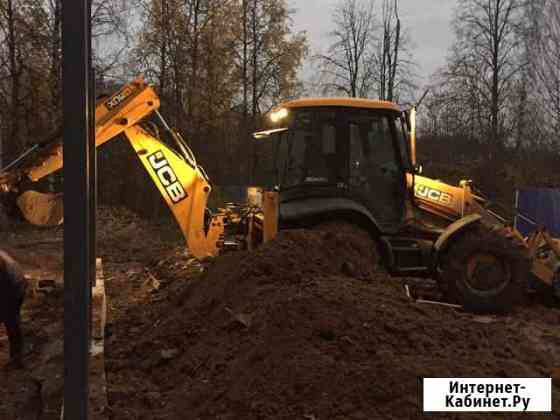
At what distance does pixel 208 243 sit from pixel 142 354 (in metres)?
3.04

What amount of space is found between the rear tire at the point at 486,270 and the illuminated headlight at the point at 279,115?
2.84 m

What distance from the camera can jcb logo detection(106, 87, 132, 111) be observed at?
7574 mm

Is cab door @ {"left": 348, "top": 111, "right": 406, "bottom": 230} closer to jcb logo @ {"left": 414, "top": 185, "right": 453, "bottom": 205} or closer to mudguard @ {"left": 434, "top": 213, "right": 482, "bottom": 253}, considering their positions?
jcb logo @ {"left": 414, "top": 185, "right": 453, "bottom": 205}

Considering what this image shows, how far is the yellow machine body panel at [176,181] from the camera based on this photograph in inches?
309

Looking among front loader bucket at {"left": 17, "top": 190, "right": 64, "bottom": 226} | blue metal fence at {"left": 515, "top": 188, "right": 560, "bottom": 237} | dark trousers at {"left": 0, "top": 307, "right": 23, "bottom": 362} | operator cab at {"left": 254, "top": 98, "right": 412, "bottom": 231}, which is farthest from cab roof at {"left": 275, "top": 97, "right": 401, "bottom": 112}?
blue metal fence at {"left": 515, "top": 188, "right": 560, "bottom": 237}

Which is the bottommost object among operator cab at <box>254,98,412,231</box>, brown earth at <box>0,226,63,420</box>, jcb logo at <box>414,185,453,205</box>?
brown earth at <box>0,226,63,420</box>

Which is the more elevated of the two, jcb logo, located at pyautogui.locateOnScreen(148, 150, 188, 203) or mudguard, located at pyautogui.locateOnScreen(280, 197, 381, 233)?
jcb logo, located at pyautogui.locateOnScreen(148, 150, 188, 203)

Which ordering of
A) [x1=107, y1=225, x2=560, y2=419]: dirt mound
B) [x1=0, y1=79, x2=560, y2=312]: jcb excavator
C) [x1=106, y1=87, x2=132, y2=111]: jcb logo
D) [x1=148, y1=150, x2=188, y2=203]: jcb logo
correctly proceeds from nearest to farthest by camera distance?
1. [x1=107, y1=225, x2=560, y2=419]: dirt mound
2. [x1=0, y1=79, x2=560, y2=312]: jcb excavator
3. [x1=106, y1=87, x2=132, y2=111]: jcb logo
4. [x1=148, y1=150, x2=188, y2=203]: jcb logo

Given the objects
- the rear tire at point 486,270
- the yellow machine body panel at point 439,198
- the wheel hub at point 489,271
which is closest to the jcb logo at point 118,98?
the yellow machine body panel at point 439,198

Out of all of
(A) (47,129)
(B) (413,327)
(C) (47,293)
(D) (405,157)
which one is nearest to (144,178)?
(A) (47,129)

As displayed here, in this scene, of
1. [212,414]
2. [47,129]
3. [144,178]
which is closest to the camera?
[212,414]

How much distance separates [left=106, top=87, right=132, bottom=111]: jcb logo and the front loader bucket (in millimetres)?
1489

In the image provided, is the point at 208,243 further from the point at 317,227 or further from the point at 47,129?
the point at 47,129

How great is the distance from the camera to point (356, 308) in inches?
175
